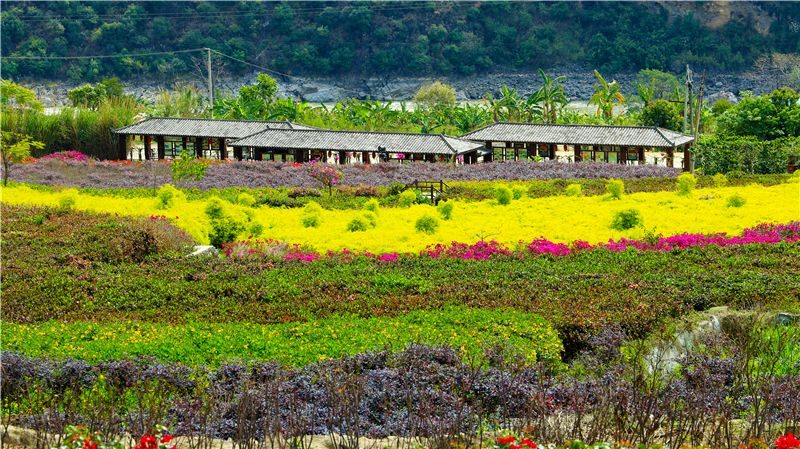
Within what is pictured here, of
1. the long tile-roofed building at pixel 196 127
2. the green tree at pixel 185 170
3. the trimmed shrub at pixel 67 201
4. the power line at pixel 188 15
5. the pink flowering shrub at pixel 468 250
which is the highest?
the power line at pixel 188 15

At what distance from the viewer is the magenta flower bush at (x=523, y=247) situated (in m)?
21.5

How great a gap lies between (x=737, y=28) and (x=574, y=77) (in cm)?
1915

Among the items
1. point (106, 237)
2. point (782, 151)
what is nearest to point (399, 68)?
point (782, 151)

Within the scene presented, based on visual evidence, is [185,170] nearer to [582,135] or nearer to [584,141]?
[584,141]

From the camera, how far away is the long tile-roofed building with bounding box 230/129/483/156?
155 feet

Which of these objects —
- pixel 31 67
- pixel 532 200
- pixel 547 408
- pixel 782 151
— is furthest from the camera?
pixel 31 67

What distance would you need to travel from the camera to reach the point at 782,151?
135ft

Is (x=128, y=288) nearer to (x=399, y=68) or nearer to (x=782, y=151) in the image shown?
(x=782, y=151)

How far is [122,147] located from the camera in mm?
54750

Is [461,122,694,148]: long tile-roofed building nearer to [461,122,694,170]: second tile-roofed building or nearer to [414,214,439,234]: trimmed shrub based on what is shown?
[461,122,694,170]: second tile-roofed building

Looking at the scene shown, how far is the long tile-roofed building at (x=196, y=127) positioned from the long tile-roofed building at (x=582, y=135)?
377 inches

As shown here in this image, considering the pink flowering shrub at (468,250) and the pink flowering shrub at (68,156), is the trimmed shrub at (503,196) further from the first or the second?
the pink flowering shrub at (68,156)

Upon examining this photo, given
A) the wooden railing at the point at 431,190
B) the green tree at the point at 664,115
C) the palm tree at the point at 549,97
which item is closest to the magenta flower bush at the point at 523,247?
the wooden railing at the point at 431,190

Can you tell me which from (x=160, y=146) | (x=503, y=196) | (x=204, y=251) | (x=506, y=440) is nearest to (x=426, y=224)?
(x=204, y=251)
